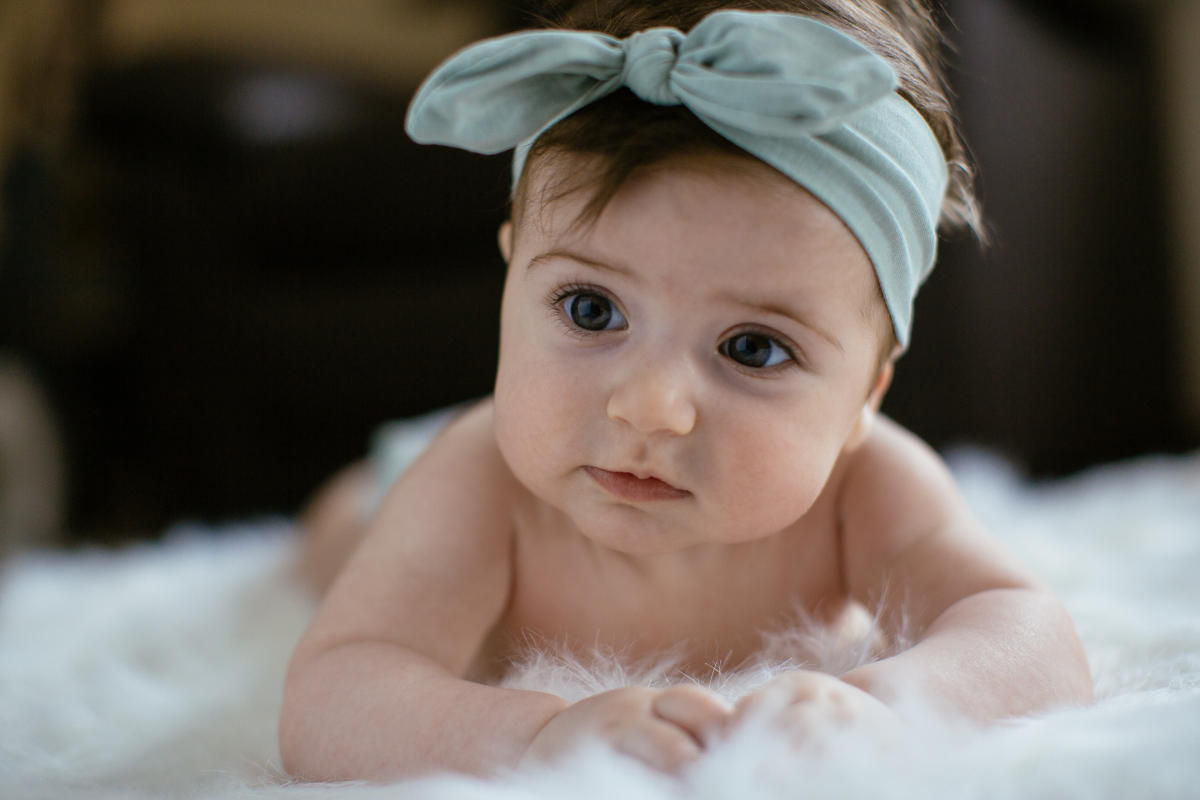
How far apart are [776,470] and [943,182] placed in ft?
0.88

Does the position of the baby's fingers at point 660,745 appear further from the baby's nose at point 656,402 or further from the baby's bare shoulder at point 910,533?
the baby's bare shoulder at point 910,533

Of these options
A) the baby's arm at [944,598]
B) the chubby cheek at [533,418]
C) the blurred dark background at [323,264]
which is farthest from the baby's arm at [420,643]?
the blurred dark background at [323,264]

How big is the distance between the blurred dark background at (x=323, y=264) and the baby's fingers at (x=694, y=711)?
45.3 inches

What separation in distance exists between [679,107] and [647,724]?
1.21ft

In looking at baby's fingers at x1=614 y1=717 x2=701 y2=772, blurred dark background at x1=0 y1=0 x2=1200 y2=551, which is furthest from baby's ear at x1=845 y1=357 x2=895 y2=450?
blurred dark background at x1=0 y1=0 x2=1200 y2=551

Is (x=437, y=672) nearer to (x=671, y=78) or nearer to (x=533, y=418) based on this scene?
(x=533, y=418)

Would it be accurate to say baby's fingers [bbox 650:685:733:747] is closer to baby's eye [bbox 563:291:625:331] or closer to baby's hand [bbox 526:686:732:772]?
baby's hand [bbox 526:686:732:772]

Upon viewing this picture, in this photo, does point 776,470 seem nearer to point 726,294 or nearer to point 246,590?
point 726,294

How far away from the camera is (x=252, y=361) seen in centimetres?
187

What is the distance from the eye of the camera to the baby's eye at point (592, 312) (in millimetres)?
649

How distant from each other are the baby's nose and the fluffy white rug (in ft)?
0.58

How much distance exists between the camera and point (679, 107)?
2.11ft

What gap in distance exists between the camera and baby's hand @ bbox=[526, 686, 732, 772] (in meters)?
0.51

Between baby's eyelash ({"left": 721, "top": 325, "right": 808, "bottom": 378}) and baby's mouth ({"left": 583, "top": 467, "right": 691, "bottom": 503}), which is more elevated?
baby's eyelash ({"left": 721, "top": 325, "right": 808, "bottom": 378})
